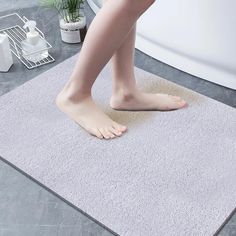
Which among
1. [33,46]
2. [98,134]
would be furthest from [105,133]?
[33,46]

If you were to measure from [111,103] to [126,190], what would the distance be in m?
0.42

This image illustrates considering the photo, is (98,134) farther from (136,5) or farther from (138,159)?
(136,5)

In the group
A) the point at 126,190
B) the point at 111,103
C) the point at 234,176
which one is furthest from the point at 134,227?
the point at 111,103

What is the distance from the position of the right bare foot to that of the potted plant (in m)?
0.50

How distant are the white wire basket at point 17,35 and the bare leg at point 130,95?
47 cm

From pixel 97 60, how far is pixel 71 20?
630 mm

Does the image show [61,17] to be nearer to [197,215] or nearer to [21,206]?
[21,206]

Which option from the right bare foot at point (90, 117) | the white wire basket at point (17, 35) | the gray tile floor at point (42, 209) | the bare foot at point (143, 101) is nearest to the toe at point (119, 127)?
the right bare foot at point (90, 117)

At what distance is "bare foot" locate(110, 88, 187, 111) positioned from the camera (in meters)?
1.81

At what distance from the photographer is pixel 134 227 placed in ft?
4.62

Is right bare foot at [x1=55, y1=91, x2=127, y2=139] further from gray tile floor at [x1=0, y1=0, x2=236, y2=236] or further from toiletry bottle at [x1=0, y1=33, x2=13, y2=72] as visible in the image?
toiletry bottle at [x1=0, y1=33, x2=13, y2=72]

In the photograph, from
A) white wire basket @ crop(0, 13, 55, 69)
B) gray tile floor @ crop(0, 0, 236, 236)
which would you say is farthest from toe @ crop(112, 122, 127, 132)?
white wire basket @ crop(0, 13, 55, 69)

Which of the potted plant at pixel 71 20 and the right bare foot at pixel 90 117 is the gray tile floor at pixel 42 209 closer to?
the right bare foot at pixel 90 117

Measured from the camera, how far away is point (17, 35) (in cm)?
232
